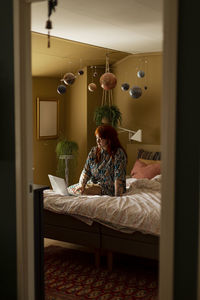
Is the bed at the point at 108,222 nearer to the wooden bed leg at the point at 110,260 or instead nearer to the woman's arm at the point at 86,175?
the wooden bed leg at the point at 110,260

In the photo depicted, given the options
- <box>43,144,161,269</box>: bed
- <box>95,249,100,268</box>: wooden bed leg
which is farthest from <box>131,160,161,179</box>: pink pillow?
<box>95,249,100,268</box>: wooden bed leg

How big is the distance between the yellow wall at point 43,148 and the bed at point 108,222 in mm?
2575

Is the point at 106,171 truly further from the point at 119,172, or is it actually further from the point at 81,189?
the point at 81,189

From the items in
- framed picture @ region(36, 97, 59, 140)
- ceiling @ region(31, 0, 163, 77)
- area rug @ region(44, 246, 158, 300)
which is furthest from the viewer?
framed picture @ region(36, 97, 59, 140)

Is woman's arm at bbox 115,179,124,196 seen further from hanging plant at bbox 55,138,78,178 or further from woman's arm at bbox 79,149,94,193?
hanging plant at bbox 55,138,78,178

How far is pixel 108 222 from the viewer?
13.9 feet

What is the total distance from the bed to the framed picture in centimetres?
262

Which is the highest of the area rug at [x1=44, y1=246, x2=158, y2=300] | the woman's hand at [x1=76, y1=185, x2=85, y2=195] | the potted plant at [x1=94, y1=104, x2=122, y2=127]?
the potted plant at [x1=94, y1=104, x2=122, y2=127]

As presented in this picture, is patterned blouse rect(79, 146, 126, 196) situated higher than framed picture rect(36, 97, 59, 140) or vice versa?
framed picture rect(36, 97, 59, 140)

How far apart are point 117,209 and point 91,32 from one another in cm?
256

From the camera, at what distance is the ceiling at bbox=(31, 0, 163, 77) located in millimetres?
4371
